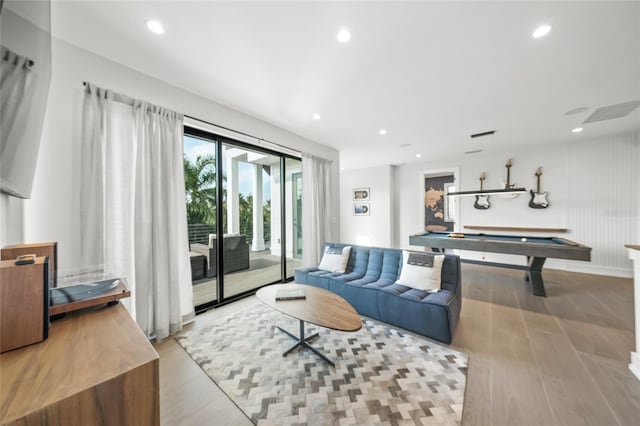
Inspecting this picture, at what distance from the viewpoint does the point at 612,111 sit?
3.04 metres

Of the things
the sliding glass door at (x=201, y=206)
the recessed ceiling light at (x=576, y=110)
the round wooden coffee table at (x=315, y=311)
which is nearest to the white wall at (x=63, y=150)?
the sliding glass door at (x=201, y=206)

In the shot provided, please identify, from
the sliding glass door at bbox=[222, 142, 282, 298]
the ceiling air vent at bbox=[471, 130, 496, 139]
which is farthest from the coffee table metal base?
the ceiling air vent at bbox=[471, 130, 496, 139]

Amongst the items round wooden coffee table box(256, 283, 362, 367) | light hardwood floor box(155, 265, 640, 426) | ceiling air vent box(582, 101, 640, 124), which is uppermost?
ceiling air vent box(582, 101, 640, 124)

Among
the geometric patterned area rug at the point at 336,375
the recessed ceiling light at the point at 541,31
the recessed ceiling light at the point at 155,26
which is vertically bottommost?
the geometric patterned area rug at the point at 336,375

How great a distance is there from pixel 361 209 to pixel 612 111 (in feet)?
16.0

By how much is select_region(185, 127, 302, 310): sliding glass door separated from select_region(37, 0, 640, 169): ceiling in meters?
0.78

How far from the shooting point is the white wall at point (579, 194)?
13.2 feet

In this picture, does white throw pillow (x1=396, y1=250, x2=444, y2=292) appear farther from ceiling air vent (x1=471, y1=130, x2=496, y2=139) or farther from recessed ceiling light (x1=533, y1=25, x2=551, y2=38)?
ceiling air vent (x1=471, y1=130, x2=496, y2=139)

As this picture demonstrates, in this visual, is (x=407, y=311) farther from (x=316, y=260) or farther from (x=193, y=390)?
(x=316, y=260)

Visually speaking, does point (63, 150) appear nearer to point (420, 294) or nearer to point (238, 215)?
point (238, 215)

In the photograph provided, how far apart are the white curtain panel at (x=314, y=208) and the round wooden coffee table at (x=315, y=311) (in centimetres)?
181

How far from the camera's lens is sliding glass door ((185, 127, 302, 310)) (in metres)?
2.92

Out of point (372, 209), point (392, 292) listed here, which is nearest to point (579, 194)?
point (372, 209)

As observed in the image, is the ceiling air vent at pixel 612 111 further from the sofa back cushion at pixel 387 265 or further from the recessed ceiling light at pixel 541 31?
the sofa back cushion at pixel 387 265
